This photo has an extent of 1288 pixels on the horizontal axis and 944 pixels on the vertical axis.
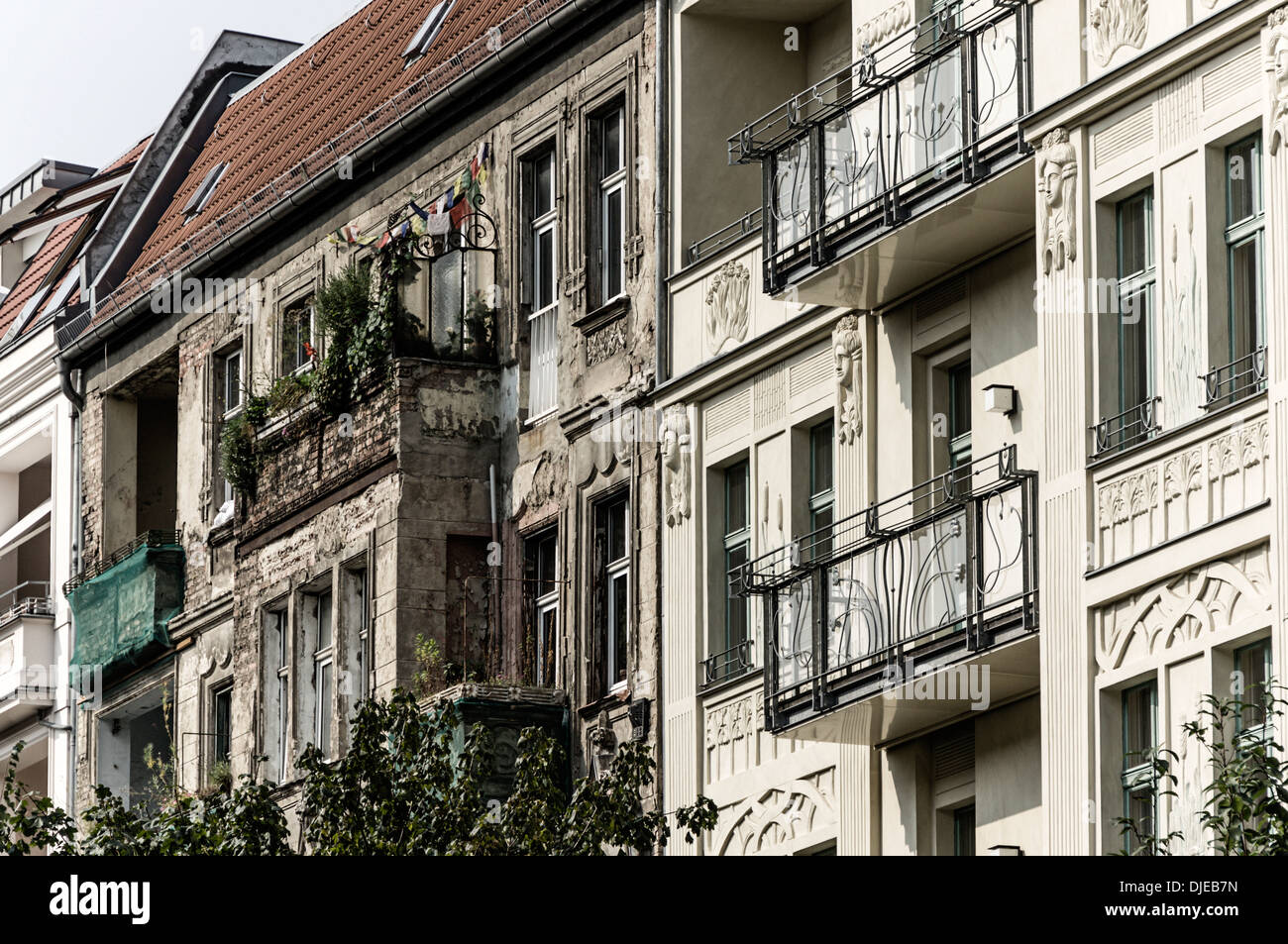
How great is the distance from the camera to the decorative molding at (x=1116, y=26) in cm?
2166

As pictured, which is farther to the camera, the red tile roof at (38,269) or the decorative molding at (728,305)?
the red tile roof at (38,269)

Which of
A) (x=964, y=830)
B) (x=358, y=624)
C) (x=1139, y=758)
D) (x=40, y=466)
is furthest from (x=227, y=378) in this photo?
(x=1139, y=758)

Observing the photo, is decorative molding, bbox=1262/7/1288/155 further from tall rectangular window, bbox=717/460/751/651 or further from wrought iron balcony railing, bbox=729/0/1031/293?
tall rectangular window, bbox=717/460/751/651

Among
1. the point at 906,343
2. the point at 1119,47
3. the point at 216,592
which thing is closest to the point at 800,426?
the point at 906,343

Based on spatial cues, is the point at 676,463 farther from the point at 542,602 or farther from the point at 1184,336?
the point at 1184,336

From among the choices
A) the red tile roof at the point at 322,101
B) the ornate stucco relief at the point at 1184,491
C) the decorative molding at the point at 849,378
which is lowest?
the ornate stucco relief at the point at 1184,491

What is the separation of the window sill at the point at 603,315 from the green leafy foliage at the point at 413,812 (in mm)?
4627

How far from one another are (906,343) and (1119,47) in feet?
11.7

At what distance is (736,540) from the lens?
26703 millimetres

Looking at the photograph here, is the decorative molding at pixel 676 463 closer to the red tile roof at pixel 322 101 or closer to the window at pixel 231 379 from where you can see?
the red tile roof at pixel 322 101

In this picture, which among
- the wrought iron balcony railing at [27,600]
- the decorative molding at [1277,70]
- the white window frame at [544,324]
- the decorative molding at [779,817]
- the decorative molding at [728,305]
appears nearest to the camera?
the decorative molding at [1277,70]

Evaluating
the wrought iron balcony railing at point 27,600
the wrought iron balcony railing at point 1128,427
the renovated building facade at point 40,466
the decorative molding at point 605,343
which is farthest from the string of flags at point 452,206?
the wrought iron balcony railing at point 1128,427

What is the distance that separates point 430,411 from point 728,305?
357cm
